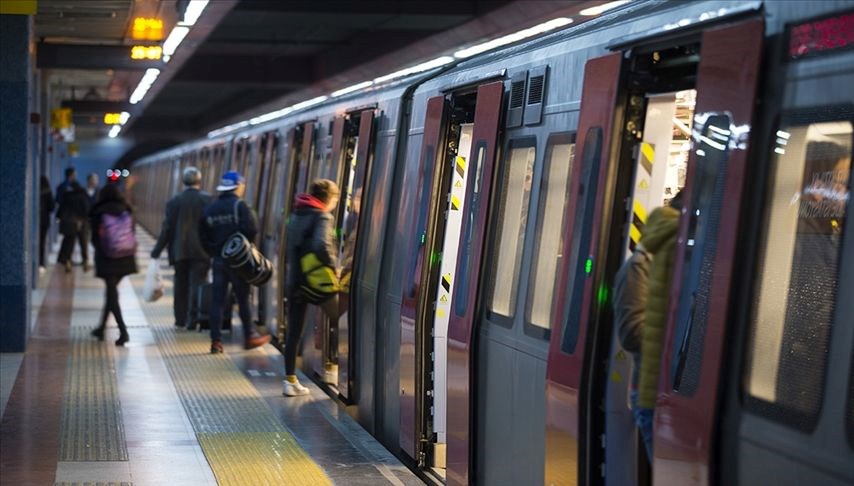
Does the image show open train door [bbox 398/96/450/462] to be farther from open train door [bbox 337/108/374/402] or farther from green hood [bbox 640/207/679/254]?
green hood [bbox 640/207/679/254]

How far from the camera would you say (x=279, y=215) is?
1452cm

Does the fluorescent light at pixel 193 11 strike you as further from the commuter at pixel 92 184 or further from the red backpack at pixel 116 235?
the commuter at pixel 92 184

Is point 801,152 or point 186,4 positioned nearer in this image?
point 801,152

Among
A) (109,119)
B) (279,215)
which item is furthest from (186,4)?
(109,119)

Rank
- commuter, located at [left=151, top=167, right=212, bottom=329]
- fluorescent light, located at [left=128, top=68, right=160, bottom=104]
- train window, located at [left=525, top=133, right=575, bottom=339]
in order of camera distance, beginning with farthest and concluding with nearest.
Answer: fluorescent light, located at [left=128, top=68, right=160, bottom=104]
commuter, located at [left=151, top=167, right=212, bottom=329]
train window, located at [left=525, top=133, right=575, bottom=339]

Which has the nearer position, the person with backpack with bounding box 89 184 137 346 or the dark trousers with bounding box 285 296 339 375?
the dark trousers with bounding box 285 296 339 375

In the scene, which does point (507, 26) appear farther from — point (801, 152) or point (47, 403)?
point (801, 152)

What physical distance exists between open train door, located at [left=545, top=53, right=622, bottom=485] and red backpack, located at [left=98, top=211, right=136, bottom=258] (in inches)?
347

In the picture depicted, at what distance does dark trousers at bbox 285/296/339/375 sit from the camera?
1089 cm

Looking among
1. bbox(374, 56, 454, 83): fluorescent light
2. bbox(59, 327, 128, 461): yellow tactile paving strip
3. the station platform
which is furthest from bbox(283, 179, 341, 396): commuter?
bbox(59, 327, 128, 461): yellow tactile paving strip

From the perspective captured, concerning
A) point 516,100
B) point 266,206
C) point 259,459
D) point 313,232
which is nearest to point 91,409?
point 313,232

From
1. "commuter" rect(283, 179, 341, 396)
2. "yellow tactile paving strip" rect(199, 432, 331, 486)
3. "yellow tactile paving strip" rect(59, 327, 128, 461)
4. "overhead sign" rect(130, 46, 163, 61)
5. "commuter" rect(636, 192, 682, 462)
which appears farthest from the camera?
"overhead sign" rect(130, 46, 163, 61)

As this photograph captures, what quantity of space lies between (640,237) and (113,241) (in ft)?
30.4

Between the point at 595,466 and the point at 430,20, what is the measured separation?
17706 millimetres
